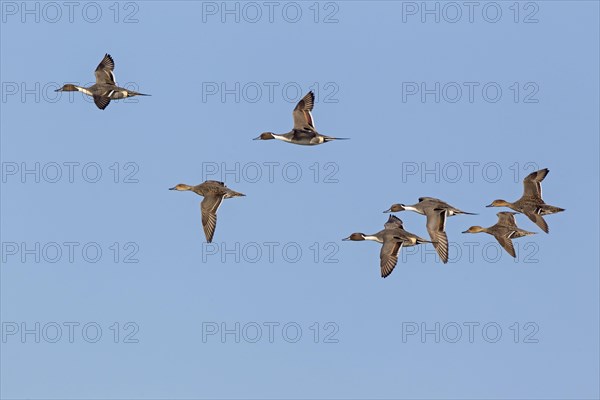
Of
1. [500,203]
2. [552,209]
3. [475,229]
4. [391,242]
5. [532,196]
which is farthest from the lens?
[475,229]

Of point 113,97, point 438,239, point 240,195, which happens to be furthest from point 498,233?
point 113,97

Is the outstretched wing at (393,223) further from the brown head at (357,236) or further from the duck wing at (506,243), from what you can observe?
the duck wing at (506,243)

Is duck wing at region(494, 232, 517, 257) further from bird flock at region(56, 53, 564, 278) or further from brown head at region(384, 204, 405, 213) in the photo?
brown head at region(384, 204, 405, 213)

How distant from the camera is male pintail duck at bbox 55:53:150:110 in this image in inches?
1736

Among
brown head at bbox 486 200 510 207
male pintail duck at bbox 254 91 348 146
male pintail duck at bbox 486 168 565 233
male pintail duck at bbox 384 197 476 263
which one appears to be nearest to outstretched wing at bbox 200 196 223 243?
male pintail duck at bbox 254 91 348 146

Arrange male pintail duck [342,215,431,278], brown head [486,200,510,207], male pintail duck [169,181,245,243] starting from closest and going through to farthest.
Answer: male pintail duck [342,215,431,278] → male pintail duck [169,181,245,243] → brown head [486,200,510,207]

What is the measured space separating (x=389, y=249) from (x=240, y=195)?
4.97 metres

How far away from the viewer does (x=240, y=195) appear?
43.4 meters

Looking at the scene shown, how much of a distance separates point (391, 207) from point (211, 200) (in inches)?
217

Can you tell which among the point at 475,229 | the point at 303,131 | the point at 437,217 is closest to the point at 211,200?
the point at 303,131

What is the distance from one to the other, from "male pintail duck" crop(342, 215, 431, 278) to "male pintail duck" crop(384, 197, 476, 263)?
597 millimetres

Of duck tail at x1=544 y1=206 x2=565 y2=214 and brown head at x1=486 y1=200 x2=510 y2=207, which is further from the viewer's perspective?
brown head at x1=486 y1=200 x2=510 y2=207

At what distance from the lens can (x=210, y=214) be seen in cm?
4350

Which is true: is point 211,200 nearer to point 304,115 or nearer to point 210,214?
point 210,214
